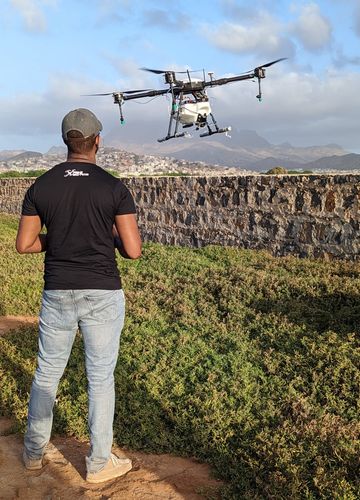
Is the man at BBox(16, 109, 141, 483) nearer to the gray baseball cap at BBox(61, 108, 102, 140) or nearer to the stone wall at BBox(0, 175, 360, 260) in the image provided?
the gray baseball cap at BBox(61, 108, 102, 140)

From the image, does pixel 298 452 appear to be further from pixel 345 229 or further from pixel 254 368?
pixel 345 229

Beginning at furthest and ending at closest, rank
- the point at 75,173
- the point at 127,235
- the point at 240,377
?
the point at 240,377, the point at 127,235, the point at 75,173

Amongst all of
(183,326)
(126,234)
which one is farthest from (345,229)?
(126,234)

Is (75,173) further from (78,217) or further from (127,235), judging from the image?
(127,235)

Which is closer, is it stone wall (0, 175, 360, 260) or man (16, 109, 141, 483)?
man (16, 109, 141, 483)

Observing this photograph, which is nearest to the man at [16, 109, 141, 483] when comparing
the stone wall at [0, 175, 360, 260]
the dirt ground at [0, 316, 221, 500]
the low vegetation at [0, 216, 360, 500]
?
the dirt ground at [0, 316, 221, 500]

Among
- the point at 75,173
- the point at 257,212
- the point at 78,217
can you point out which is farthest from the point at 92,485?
the point at 257,212
